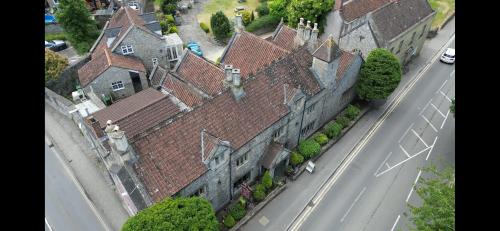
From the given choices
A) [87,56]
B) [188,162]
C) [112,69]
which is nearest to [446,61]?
[188,162]

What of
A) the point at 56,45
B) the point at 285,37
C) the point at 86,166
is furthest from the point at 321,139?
the point at 56,45

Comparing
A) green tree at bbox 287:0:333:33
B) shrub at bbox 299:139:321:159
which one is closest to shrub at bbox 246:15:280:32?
green tree at bbox 287:0:333:33

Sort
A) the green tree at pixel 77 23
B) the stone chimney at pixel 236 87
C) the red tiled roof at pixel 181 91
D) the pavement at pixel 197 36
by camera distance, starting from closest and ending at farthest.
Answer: the stone chimney at pixel 236 87 < the red tiled roof at pixel 181 91 < the green tree at pixel 77 23 < the pavement at pixel 197 36

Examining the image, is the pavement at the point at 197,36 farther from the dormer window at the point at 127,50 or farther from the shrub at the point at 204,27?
the dormer window at the point at 127,50

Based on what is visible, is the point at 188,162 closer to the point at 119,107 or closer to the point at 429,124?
the point at 119,107

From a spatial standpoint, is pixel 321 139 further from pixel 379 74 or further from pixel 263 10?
pixel 263 10

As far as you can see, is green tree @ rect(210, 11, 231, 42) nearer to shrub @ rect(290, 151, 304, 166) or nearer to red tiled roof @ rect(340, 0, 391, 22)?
red tiled roof @ rect(340, 0, 391, 22)

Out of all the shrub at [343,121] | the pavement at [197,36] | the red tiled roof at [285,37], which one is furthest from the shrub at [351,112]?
the pavement at [197,36]
